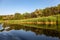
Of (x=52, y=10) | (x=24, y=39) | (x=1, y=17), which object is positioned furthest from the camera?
(x=1, y=17)

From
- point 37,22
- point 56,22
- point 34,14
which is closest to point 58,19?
point 56,22

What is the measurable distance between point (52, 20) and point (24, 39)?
3240cm

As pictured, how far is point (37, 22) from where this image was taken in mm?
53031

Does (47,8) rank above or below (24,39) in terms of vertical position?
above

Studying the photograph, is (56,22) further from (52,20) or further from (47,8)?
(47,8)

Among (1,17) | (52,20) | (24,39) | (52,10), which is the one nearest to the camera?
(24,39)

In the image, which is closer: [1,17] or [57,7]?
[57,7]

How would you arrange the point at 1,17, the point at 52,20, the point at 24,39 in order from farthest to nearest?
the point at 1,17, the point at 52,20, the point at 24,39

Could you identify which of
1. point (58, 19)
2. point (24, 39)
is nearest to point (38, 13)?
point (58, 19)

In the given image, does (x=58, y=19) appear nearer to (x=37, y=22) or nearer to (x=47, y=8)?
(x=37, y=22)

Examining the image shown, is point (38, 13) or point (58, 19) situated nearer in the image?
point (58, 19)

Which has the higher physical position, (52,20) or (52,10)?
(52,10)

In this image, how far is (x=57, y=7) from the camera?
235 feet

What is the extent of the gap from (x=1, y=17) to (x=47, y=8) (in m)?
29.0
